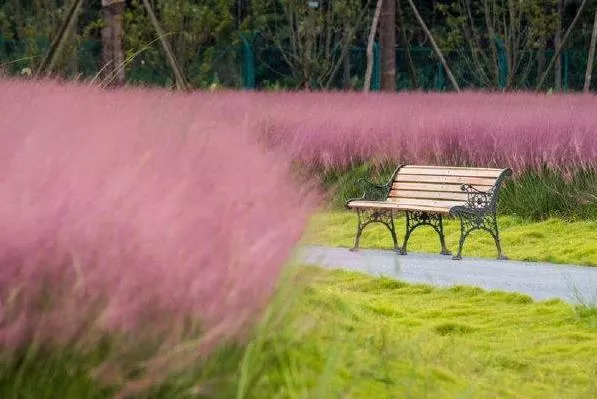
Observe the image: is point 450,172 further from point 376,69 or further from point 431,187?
point 376,69

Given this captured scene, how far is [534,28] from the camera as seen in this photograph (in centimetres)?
2444

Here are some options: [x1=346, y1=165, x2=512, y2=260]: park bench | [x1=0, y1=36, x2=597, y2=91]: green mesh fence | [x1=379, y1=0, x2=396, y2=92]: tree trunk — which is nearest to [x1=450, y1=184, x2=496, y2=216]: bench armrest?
[x1=346, y1=165, x2=512, y2=260]: park bench

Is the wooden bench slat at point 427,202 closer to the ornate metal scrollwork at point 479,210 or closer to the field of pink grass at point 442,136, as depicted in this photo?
the ornate metal scrollwork at point 479,210

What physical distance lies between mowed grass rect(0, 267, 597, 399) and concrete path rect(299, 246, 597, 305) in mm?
269

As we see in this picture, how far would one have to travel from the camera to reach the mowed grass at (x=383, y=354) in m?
2.00

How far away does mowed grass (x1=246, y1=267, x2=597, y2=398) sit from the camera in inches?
96.3

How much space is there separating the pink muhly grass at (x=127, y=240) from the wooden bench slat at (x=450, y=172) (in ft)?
19.9

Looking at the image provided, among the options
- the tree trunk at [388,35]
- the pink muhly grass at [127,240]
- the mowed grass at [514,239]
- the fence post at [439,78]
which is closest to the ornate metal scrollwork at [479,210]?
the mowed grass at [514,239]

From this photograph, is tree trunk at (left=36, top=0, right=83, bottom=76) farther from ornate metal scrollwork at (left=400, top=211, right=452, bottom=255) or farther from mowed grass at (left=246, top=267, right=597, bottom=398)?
mowed grass at (left=246, top=267, right=597, bottom=398)

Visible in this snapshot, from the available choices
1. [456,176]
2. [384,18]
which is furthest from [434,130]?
[384,18]

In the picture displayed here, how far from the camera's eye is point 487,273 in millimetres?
7262

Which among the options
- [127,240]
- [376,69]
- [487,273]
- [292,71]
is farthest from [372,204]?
[292,71]

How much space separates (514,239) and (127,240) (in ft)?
23.3

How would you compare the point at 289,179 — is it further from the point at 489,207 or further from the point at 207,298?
the point at 489,207
